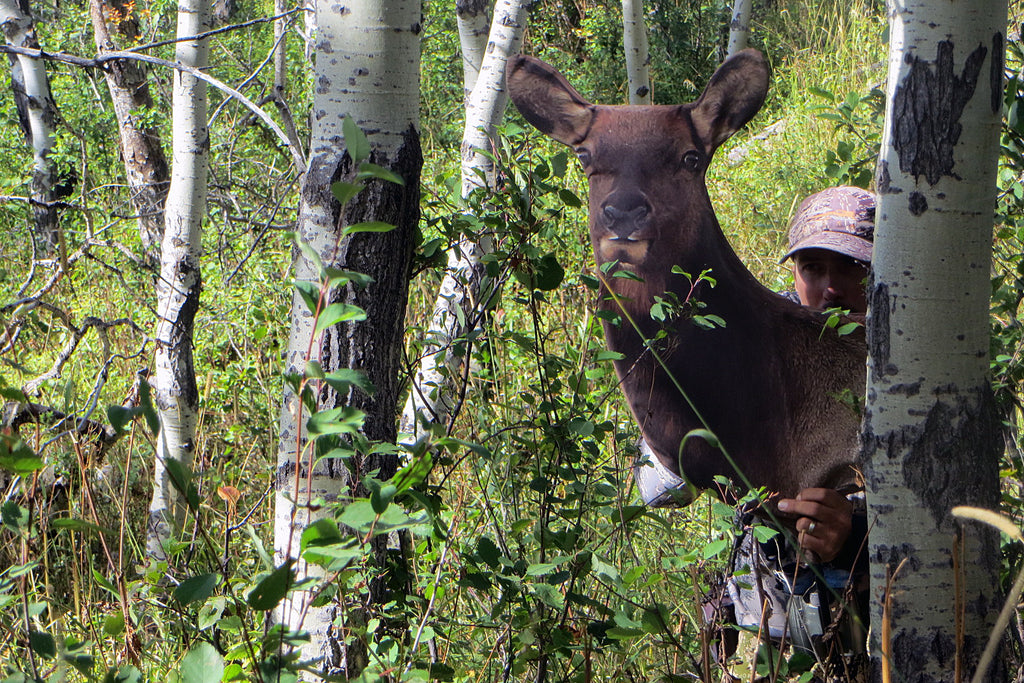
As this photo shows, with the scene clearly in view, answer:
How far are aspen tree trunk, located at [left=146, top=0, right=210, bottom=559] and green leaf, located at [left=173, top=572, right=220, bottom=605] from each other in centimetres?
258

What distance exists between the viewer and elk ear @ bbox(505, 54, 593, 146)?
2.35 m

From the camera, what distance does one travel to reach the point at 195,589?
3.52ft

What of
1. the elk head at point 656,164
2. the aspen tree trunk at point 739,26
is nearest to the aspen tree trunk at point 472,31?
the elk head at point 656,164

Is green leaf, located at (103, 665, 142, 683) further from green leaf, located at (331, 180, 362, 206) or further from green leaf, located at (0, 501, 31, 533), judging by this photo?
green leaf, located at (331, 180, 362, 206)

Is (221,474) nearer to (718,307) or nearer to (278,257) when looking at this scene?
(278,257)

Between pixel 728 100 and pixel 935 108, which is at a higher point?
pixel 728 100

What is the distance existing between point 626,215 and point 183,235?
204 cm

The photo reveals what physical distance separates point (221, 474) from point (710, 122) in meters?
2.89

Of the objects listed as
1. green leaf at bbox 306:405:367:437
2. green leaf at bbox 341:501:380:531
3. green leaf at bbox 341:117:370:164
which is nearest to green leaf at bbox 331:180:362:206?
green leaf at bbox 341:117:370:164

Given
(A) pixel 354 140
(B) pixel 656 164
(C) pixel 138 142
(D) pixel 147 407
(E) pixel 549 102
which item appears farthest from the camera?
(C) pixel 138 142

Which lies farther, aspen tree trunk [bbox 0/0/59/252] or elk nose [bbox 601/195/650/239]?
aspen tree trunk [bbox 0/0/59/252]

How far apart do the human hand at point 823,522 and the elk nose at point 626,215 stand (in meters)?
0.71

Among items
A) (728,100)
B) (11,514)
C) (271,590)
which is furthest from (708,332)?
(11,514)

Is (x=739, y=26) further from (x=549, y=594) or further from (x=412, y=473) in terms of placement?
(x=412, y=473)
